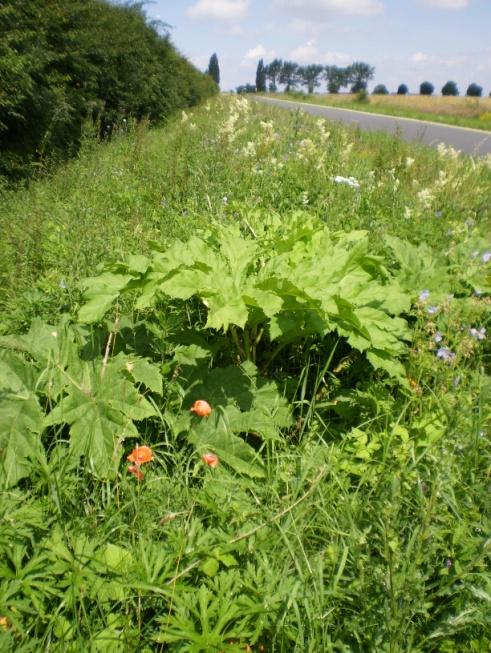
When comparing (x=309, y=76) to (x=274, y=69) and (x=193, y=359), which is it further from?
(x=193, y=359)

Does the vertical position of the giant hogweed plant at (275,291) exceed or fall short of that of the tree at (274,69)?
it falls short

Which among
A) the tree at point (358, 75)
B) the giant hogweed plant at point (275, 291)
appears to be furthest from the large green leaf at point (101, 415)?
the tree at point (358, 75)

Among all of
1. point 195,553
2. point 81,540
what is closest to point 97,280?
point 81,540

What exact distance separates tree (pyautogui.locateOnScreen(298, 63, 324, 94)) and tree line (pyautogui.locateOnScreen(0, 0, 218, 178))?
81640mm

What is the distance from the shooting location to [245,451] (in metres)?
1.96

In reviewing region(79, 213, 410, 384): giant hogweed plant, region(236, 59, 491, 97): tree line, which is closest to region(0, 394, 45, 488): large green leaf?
region(79, 213, 410, 384): giant hogweed plant

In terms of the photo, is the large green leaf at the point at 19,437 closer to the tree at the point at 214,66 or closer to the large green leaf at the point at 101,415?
the large green leaf at the point at 101,415

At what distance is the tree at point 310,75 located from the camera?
8881 cm

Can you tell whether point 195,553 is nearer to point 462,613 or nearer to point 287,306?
point 462,613

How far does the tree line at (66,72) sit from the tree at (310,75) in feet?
268

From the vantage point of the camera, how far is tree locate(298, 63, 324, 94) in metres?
88.8

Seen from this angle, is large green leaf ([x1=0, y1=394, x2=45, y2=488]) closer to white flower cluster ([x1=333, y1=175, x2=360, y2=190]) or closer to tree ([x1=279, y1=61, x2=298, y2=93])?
white flower cluster ([x1=333, y1=175, x2=360, y2=190])

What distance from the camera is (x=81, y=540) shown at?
1.51 meters

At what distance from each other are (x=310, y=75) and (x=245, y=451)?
9903 centimetres
